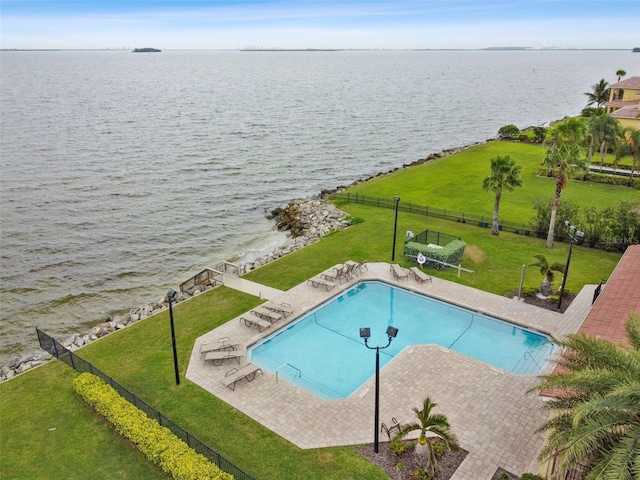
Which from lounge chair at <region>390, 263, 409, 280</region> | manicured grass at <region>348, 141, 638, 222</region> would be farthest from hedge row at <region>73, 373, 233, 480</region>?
manicured grass at <region>348, 141, 638, 222</region>

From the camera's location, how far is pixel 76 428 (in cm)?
1571

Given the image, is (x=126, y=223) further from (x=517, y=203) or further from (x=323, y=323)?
(x=517, y=203)

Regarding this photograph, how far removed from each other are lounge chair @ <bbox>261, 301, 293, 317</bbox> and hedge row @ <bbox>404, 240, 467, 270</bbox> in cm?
917

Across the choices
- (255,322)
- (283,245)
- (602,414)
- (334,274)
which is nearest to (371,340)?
(255,322)

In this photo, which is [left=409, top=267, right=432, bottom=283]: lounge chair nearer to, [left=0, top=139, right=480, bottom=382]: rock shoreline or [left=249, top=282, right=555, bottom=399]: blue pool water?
[left=249, top=282, right=555, bottom=399]: blue pool water

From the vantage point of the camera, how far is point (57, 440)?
15.2 meters

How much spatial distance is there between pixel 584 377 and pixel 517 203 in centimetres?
3269

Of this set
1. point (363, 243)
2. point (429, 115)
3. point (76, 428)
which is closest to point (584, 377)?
point (76, 428)

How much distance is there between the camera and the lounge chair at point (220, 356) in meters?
18.6

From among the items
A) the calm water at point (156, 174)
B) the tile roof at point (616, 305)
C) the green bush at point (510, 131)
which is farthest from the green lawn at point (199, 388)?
the green bush at point (510, 131)

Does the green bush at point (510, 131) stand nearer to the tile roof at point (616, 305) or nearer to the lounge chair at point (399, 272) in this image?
the lounge chair at point (399, 272)

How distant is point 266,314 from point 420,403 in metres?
8.31

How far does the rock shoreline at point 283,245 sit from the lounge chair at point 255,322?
16.1 feet

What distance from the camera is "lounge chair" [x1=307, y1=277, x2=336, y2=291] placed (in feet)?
81.1
